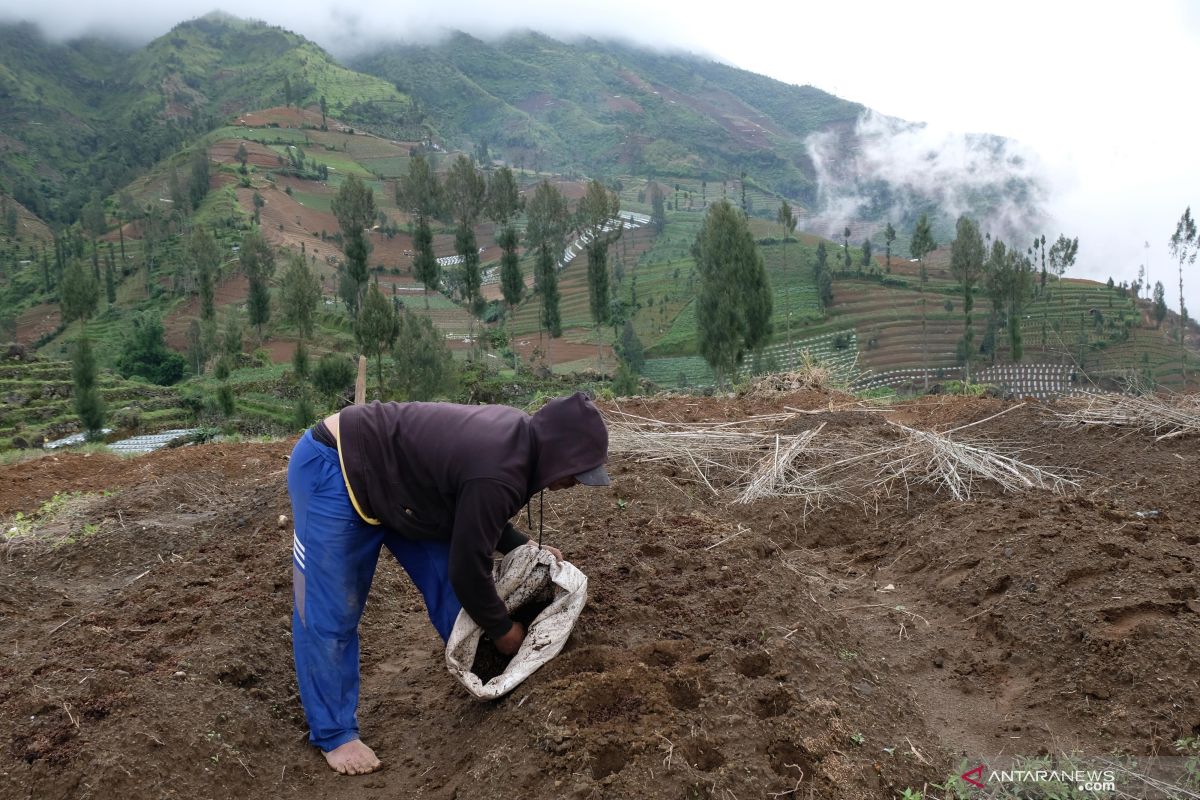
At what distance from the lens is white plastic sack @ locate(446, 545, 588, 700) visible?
3191mm

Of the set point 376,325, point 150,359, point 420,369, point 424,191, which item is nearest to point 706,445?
point 420,369

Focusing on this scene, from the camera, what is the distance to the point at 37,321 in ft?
186

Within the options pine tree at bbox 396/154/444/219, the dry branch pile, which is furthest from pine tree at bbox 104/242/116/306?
the dry branch pile

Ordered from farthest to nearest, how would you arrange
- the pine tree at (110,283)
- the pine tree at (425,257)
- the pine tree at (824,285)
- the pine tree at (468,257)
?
1. the pine tree at (824,285)
2. the pine tree at (110,283)
3. the pine tree at (468,257)
4. the pine tree at (425,257)

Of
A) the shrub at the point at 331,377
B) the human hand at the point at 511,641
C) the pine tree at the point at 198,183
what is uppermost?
the pine tree at the point at 198,183

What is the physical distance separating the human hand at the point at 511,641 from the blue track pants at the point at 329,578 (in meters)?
0.36

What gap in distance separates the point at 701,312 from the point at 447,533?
28758mm

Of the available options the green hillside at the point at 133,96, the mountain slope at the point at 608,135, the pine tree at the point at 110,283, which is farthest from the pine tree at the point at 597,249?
the mountain slope at the point at 608,135

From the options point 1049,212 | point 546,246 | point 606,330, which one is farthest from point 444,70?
point 546,246

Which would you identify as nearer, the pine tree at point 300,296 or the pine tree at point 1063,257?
the pine tree at point 300,296

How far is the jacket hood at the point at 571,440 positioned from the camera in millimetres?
2816

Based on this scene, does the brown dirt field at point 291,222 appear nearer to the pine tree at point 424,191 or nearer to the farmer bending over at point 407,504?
the pine tree at point 424,191

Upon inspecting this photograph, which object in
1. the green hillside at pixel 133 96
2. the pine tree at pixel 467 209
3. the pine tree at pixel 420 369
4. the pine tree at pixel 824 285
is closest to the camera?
the pine tree at pixel 420 369

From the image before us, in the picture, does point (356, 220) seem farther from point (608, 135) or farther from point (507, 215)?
point (608, 135)
